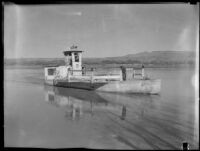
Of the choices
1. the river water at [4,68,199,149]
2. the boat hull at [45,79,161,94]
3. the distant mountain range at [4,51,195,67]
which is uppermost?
the distant mountain range at [4,51,195,67]

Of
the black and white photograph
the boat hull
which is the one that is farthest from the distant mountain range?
the boat hull

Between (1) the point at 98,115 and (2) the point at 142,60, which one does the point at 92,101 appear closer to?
(1) the point at 98,115

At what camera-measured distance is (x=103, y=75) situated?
5.41 feet

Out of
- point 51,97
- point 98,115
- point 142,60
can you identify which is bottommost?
point 98,115

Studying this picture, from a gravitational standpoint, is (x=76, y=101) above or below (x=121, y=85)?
below

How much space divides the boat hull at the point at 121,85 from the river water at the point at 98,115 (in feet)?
0.10

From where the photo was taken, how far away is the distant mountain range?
153 centimetres

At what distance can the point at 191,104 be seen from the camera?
152cm

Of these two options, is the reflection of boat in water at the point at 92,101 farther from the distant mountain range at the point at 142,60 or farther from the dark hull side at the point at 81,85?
the distant mountain range at the point at 142,60

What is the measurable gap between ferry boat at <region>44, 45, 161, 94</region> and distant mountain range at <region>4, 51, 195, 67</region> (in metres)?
0.04

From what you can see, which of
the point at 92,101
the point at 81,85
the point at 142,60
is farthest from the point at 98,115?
the point at 142,60

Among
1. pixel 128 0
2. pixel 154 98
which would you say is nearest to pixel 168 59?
pixel 154 98

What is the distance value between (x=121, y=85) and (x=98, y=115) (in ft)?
0.77

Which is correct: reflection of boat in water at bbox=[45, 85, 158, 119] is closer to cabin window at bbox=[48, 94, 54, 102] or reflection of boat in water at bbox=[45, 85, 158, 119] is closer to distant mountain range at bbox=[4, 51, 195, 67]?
cabin window at bbox=[48, 94, 54, 102]
